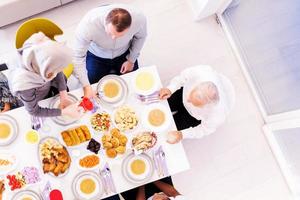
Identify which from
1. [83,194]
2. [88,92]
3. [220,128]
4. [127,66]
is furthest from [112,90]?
[220,128]

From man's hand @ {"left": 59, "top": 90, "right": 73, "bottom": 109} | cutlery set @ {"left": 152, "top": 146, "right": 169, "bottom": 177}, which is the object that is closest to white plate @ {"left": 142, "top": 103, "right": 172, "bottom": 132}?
cutlery set @ {"left": 152, "top": 146, "right": 169, "bottom": 177}

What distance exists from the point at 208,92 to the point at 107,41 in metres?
0.67

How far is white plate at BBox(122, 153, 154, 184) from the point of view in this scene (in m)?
2.07

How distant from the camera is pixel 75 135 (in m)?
2.05

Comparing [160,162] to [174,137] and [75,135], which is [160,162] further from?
[75,135]

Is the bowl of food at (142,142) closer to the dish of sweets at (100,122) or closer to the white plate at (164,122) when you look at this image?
the white plate at (164,122)

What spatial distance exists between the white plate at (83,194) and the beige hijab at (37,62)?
1.82 feet

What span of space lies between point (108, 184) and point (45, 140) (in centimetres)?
42

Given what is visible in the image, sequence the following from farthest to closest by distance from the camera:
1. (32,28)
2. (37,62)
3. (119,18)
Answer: (32,28)
(119,18)
(37,62)

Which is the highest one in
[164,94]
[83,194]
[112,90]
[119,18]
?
[119,18]

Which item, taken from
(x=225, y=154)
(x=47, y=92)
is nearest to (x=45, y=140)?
(x=47, y=92)

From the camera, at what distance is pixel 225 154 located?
2.92 meters

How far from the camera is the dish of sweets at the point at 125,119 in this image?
211cm

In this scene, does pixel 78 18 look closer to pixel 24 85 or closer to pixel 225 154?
pixel 24 85
